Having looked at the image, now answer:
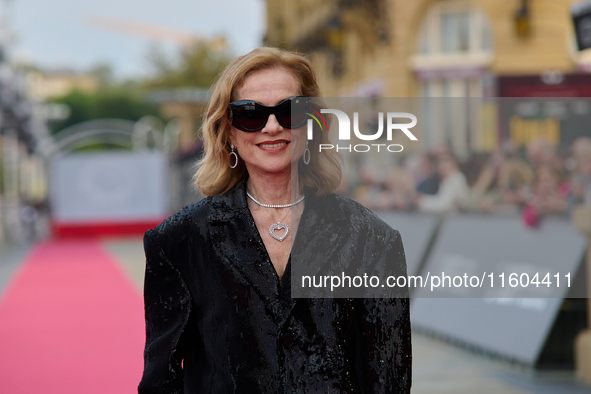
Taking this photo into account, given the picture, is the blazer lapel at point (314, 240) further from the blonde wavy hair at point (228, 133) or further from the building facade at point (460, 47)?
the building facade at point (460, 47)

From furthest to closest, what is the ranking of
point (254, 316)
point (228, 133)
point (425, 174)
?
point (425, 174), point (228, 133), point (254, 316)

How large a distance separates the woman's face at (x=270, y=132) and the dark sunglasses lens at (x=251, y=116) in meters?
0.02

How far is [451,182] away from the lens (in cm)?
796

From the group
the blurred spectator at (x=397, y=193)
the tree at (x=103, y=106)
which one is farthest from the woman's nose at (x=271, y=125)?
the tree at (x=103, y=106)

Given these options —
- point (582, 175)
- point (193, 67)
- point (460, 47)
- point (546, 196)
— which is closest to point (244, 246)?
point (546, 196)

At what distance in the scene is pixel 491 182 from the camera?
7516mm

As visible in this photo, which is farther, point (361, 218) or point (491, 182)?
point (491, 182)

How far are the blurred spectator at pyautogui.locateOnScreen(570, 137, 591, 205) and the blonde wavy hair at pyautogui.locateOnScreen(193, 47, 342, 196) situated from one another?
4.89 metres

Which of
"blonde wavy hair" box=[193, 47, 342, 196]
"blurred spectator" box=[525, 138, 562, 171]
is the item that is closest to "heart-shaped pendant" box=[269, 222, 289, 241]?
"blonde wavy hair" box=[193, 47, 342, 196]

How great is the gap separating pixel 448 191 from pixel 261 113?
600 centimetres

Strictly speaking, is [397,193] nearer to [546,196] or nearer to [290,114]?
[546,196]

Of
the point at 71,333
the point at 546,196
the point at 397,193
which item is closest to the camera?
the point at 546,196

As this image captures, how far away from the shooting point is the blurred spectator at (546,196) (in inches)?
263

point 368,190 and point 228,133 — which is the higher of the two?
point 228,133
